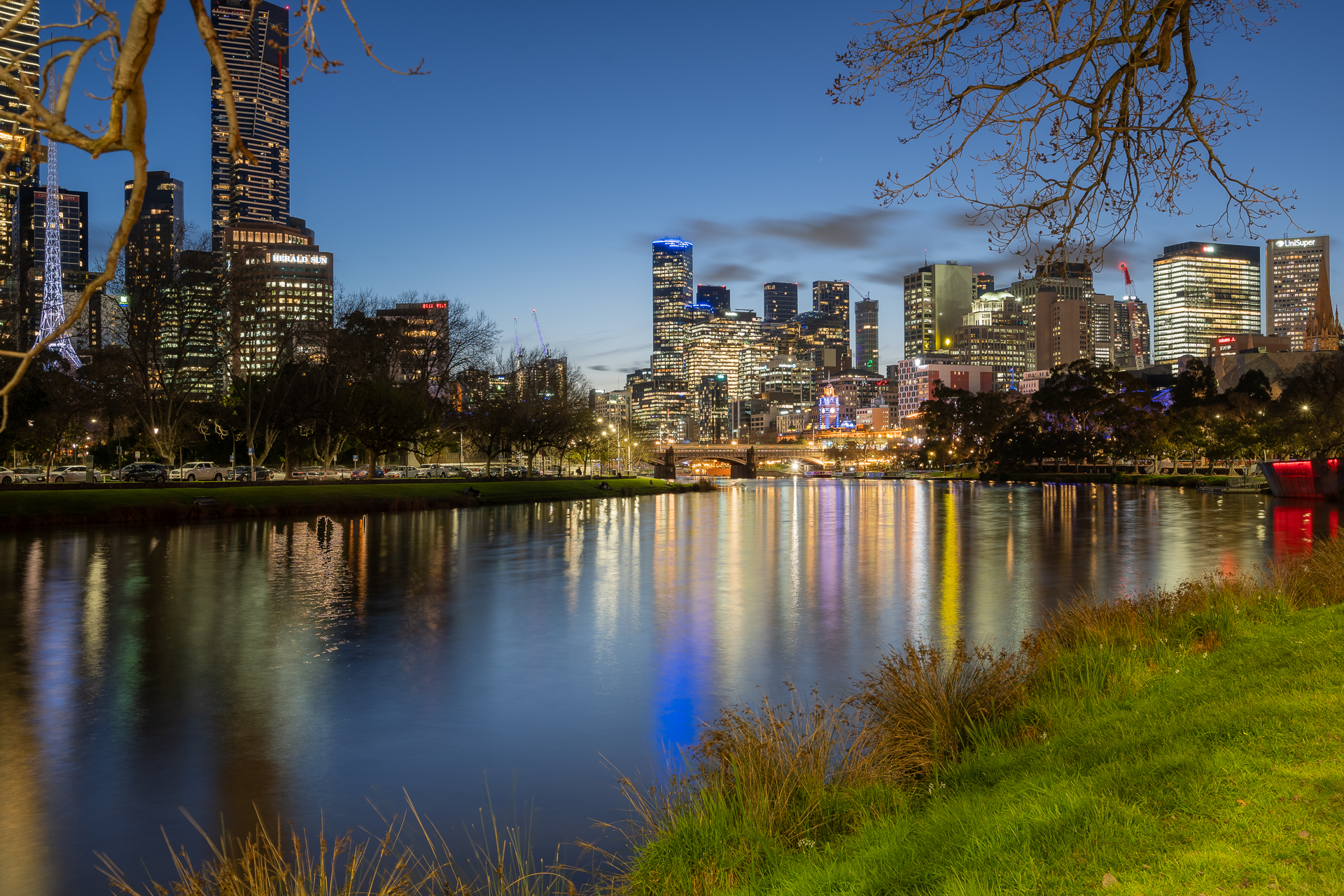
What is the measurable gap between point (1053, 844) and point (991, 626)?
1500cm

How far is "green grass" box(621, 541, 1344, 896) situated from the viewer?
19.6 ft

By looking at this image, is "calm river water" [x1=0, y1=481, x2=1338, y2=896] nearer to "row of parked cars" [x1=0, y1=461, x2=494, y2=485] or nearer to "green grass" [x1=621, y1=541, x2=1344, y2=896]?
"green grass" [x1=621, y1=541, x2=1344, y2=896]

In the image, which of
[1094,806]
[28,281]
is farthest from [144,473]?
[1094,806]

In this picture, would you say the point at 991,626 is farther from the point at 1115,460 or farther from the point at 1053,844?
the point at 1115,460

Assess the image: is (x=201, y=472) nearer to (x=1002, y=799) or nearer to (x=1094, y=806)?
(x=1002, y=799)

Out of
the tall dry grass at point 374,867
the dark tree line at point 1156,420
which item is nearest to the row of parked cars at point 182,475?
the tall dry grass at point 374,867

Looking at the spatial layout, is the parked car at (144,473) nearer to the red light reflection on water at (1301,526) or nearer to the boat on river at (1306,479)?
the red light reflection on water at (1301,526)

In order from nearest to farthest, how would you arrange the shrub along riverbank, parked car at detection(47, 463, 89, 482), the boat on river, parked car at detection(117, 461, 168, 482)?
the shrub along riverbank → the boat on river → parked car at detection(117, 461, 168, 482) → parked car at detection(47, 463, 89, 482)

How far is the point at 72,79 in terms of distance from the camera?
4.83 metres

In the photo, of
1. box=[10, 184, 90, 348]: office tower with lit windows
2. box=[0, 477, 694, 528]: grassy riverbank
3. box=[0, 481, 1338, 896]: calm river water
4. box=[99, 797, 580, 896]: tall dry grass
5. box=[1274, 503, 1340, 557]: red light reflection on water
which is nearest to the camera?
box=[99, 797, 580, 896]: tall dry grass

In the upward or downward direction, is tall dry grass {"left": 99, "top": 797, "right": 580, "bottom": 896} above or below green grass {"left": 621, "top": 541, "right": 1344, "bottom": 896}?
below

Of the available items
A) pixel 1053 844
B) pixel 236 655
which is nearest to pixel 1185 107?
pixel 1053 844

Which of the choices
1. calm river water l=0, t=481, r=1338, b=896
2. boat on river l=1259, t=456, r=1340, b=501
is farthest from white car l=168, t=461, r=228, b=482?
boat on river l=1259, t=456, r=1340, b=501

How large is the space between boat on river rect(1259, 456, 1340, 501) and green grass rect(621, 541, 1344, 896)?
66178 millimetres
